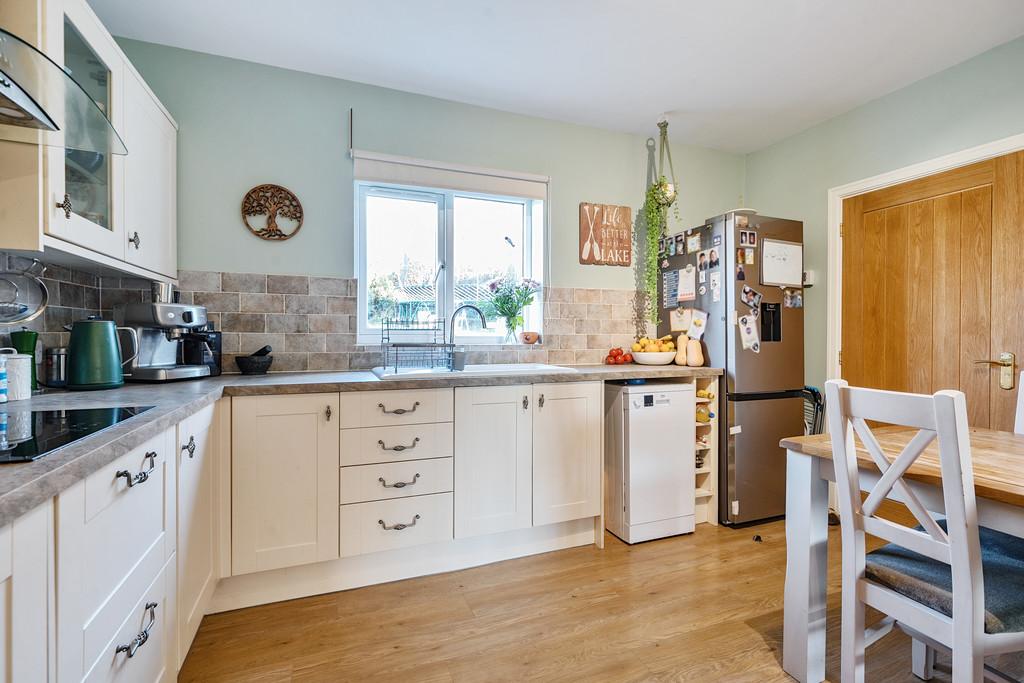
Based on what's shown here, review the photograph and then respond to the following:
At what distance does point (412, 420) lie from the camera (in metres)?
2.10

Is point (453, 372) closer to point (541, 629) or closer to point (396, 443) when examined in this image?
point (396, 443)

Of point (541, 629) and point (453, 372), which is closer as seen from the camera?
point (541, 629)

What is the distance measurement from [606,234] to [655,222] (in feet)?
1.11

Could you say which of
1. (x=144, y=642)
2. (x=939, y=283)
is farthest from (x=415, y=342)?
(x=939, y=283)

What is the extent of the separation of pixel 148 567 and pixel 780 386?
10.1 ft

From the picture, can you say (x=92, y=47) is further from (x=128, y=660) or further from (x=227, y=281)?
(x=128, y=660)

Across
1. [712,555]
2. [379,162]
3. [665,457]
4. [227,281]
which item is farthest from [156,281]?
[712,555]

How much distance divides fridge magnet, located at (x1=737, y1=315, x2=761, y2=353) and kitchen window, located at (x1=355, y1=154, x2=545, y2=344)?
47.8 inches

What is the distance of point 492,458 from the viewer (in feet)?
7.41

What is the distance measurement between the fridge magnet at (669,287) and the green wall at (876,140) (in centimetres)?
91

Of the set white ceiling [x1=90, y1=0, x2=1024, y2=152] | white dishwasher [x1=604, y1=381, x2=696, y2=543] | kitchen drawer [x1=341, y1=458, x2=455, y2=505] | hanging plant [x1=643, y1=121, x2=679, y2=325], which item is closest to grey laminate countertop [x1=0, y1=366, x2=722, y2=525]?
white dishwasher [x1=604, y1=381, x2=696, y2=543]

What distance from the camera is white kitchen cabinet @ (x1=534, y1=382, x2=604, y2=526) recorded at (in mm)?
2359

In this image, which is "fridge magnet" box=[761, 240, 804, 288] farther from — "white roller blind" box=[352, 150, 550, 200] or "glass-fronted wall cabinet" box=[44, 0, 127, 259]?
"glass-fronted wall cabinet" box=[44, 0, 127, 259]

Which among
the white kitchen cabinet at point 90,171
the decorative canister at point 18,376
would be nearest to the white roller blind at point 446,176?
the white kitchen cabinet at point 90,171
